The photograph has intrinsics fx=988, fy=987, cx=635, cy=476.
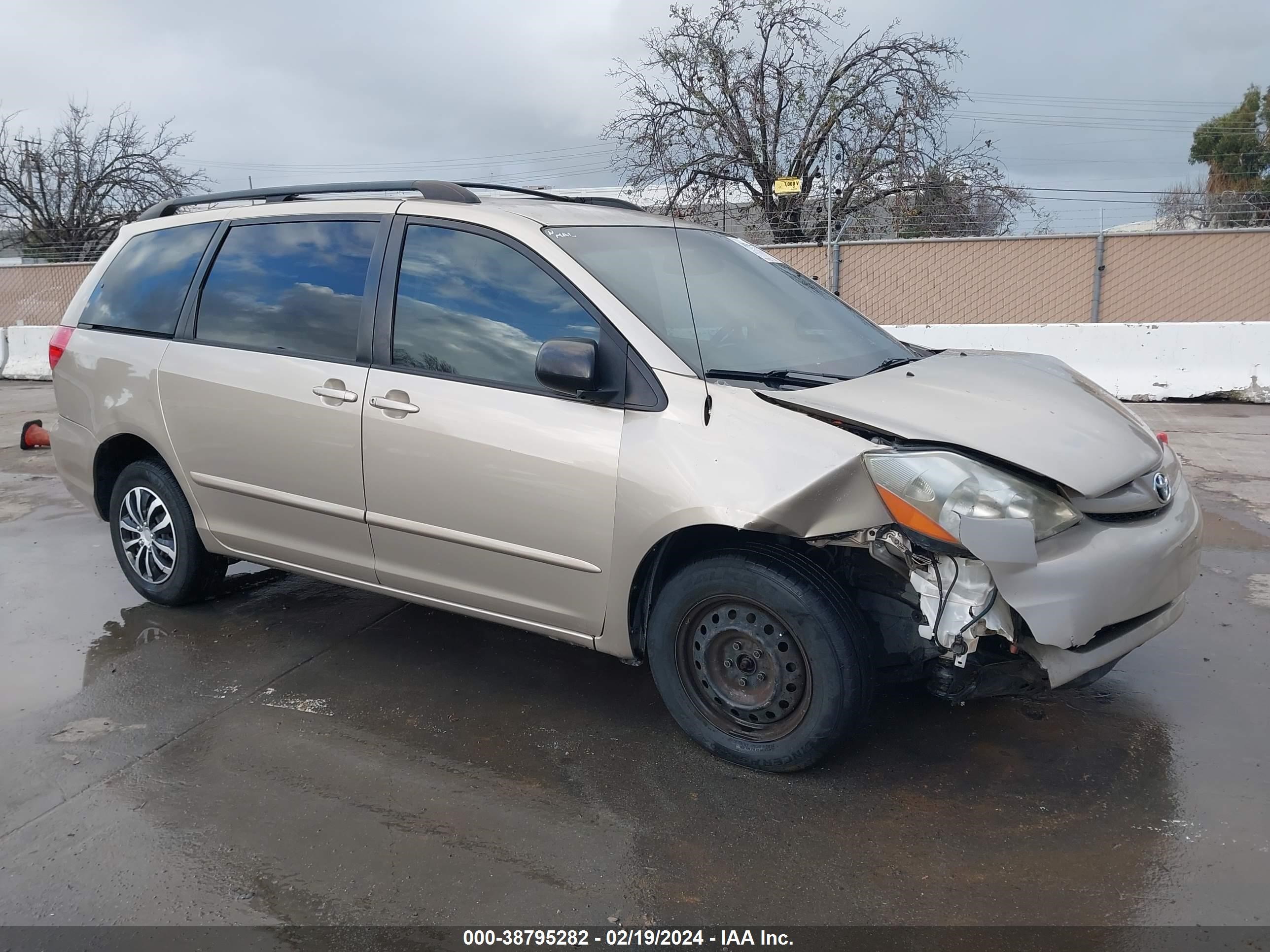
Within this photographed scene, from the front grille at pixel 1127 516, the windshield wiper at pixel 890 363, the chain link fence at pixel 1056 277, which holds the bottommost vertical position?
the front grille at pixel 1127 516

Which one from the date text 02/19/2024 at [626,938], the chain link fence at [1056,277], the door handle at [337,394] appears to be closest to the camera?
the date text 02/19/2024 at [626,938]

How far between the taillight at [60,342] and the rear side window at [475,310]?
223cm

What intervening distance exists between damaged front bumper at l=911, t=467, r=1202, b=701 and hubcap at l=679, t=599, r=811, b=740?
0.45 meters

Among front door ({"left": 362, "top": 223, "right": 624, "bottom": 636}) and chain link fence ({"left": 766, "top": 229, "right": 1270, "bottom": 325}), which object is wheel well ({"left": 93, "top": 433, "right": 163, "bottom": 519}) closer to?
front door ({"left": 362, "top": 223, "right": 624, "bottom": 636})

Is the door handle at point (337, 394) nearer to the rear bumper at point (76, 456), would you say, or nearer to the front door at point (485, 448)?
the front door at point (485, 448)

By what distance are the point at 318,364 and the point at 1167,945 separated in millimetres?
3391

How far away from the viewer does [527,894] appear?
2.70 m

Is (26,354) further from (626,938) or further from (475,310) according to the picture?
(626,938)

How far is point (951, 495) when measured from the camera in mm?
2840

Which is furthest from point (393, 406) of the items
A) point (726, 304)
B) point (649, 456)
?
point (726, 304)

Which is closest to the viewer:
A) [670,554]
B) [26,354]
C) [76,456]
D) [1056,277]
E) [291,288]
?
[670,554]

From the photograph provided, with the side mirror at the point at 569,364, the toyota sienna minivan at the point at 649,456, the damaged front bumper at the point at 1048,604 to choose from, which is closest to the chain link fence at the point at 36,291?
the toyota sienna minivan at the point at 649,456

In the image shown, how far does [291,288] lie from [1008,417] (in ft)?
9.45

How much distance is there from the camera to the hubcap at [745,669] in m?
3.14
